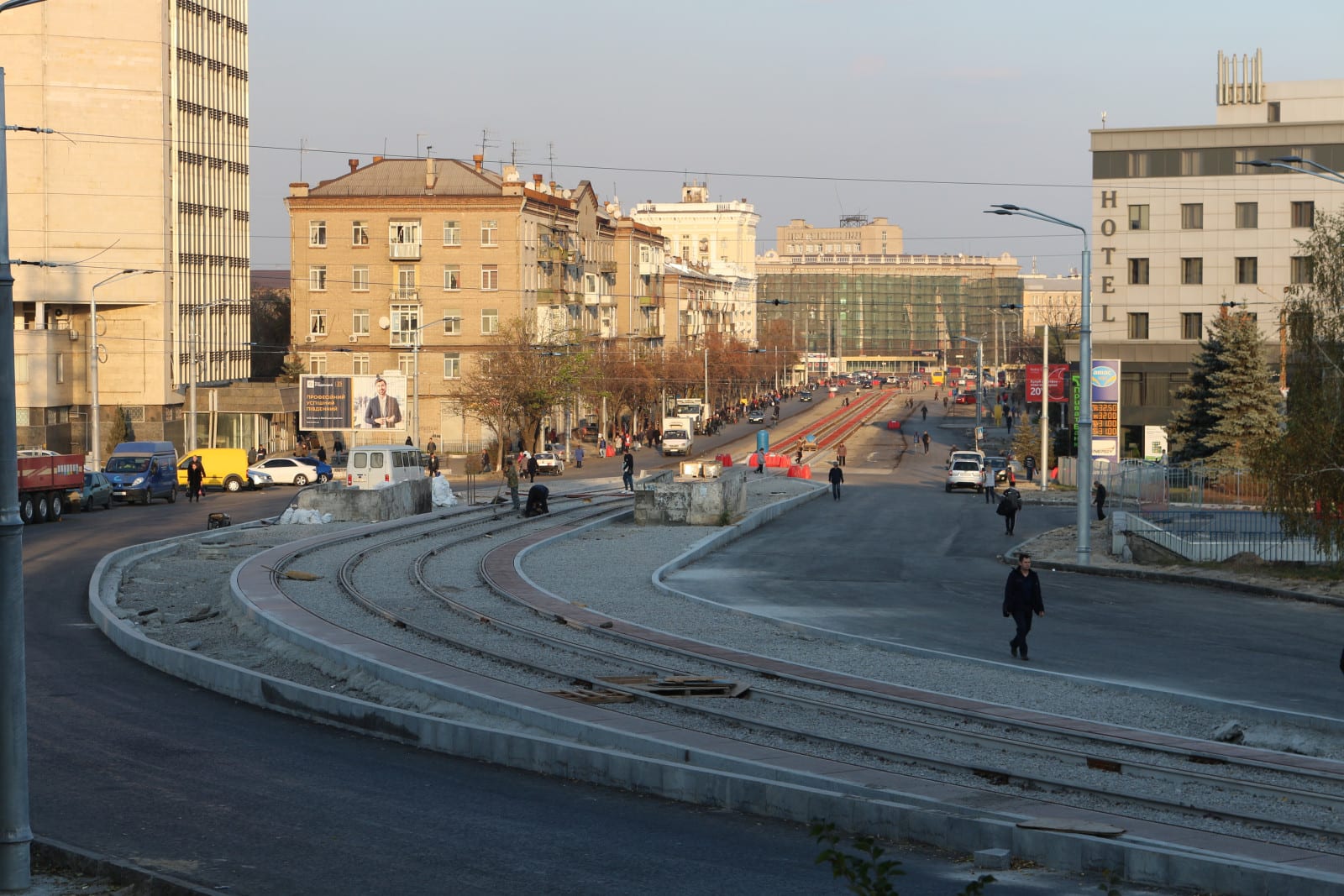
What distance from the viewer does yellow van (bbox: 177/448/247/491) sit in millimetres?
62781

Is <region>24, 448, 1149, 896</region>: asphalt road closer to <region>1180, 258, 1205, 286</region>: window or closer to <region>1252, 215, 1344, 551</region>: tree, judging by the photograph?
<region>1252, 215, 1344, 551</region>: tree

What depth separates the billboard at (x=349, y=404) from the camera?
2753 inches

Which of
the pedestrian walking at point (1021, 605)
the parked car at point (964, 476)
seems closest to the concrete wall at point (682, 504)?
the pedestrian walking at point (1021, 605)

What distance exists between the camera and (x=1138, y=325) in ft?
286

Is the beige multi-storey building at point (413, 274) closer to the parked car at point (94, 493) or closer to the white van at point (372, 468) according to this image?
the parked car at point (94, 493)

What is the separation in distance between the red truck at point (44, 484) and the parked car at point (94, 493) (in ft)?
5.33

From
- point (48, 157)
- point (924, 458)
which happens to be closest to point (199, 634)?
point (48, 157)

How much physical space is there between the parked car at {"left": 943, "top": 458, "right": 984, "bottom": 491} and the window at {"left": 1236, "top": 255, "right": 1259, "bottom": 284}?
28805mm

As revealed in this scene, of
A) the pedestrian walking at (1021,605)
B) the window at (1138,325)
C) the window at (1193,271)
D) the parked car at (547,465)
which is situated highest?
the window at (1193,271)

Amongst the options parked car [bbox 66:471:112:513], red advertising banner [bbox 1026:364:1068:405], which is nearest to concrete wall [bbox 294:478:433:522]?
parked car [bbox 66:471:112:513]

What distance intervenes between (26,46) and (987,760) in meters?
77.1

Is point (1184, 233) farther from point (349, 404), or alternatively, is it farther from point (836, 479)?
point (349, 404)

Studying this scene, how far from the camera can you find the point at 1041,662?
2050 centimetres

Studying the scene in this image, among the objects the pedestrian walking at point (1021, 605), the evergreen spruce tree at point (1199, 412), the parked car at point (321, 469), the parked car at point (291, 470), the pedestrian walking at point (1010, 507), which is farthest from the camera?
the evergreen spruce tree at point (1199, 412)
